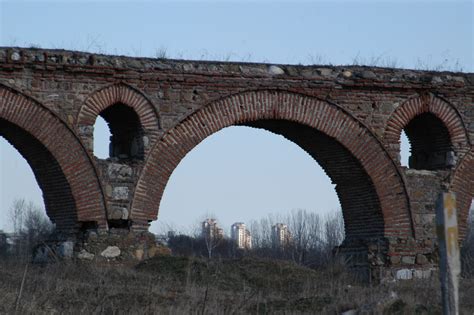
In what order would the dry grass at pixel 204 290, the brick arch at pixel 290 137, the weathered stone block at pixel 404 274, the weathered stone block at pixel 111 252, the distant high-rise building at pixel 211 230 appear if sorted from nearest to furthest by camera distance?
the dry grass at pixel 204 290 → the weathered stone block at pixel 111 252 → the brick arch at pixel 290 137 → the weathered stone block at pixel 404 274 → the distant high-rise building at pixel 211 230

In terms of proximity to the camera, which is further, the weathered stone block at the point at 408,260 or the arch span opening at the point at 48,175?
the weathered stone block at the point at 408,260

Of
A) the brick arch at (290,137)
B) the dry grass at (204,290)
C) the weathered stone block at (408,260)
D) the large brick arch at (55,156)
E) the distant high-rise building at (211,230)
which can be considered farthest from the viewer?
the distant high-rise building at (211,230)

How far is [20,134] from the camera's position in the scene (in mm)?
14523

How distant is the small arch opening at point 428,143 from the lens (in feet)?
53.8

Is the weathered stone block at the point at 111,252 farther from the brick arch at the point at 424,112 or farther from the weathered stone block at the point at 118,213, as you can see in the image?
the brick arch at the point at 424,112

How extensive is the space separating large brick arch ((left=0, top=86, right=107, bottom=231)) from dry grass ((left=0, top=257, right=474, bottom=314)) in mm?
910

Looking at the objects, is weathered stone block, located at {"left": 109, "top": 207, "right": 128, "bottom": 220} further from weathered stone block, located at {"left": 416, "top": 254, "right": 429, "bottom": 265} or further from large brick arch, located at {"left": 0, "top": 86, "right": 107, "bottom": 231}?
weathered stone block, located at {"left": 416, "top": 254, "right": 429, "bottom": 265}

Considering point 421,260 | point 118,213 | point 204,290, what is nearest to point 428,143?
point 421,260

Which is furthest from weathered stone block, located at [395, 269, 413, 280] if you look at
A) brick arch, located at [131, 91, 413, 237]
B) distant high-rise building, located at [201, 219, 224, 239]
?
distant high-rise building, located at [201, 219, 224, 239]

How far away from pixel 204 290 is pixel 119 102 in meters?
3.53

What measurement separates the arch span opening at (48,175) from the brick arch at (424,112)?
4869 millimetres

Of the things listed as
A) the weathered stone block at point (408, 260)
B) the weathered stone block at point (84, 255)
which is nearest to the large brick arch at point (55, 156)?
the weathered stone block at point (84, 255)

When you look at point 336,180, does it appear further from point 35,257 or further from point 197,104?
point 35,257

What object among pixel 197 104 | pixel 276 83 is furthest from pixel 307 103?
pixel 197 104
